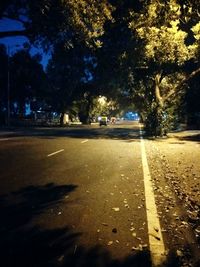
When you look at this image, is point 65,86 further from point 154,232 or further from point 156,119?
point 154,232

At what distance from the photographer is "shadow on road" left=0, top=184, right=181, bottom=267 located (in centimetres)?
421

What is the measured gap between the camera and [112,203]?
7012 millimetres

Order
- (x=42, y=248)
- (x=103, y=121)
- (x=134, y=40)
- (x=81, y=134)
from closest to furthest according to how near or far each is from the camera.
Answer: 1. (x=42, y=248)
2. (x=134, y=40)
3. (x=81, y=134)
4. (x=103, y=121)

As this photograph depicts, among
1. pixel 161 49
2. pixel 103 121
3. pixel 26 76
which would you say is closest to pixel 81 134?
pixel 161 49

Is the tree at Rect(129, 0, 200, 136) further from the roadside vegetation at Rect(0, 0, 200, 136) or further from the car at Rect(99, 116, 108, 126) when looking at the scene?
the car at Rect(99, 116, 108, 126)

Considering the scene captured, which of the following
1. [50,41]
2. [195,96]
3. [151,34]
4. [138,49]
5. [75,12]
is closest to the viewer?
[75,12]

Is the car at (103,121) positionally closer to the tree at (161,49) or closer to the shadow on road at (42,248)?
the tree at (161,49)

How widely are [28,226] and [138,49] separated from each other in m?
22.3

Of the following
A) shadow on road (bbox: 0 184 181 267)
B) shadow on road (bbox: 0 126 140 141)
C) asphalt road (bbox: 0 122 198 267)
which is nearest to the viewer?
shadow on road (bbox: 0 184 181 267)

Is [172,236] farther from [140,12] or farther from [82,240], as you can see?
[140,12]

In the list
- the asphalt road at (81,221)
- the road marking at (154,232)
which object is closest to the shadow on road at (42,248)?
the asphalt road at (81,221)

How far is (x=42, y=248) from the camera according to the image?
4.62 metres

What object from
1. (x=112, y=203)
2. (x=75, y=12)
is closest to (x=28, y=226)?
(x=112, y=203)

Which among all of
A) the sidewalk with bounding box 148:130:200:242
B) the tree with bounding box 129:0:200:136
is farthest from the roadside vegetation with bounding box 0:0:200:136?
the sidewalk with bounding box 148:130:200:242
